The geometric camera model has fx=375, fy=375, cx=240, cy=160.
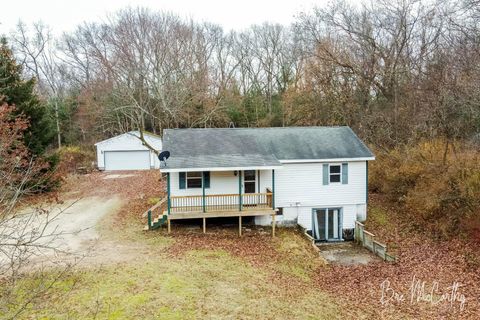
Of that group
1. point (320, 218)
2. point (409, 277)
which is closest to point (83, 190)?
point (320, 218)

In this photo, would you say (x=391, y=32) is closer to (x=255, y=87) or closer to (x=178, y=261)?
(x=255, y=87)

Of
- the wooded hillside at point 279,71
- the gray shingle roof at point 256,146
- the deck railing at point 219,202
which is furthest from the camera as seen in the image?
the wooded hillside at point 279,71

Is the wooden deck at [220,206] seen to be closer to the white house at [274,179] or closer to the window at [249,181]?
the white house at [274,179]

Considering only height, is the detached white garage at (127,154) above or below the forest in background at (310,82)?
below

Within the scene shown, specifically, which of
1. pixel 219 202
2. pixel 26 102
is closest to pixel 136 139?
pixel 26 102

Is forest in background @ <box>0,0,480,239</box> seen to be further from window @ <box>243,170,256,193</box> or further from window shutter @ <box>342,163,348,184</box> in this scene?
window @ <box>243,170,256,193</box>

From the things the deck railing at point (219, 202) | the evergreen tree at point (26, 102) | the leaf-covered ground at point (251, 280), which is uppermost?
the evergreen tree at point (26, 102)

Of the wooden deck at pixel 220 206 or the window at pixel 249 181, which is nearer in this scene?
the wooden deck at pixel 220 206

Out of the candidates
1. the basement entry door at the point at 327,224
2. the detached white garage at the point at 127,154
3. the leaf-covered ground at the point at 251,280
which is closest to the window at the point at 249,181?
the leaf-covered ground at the point at 251,280
